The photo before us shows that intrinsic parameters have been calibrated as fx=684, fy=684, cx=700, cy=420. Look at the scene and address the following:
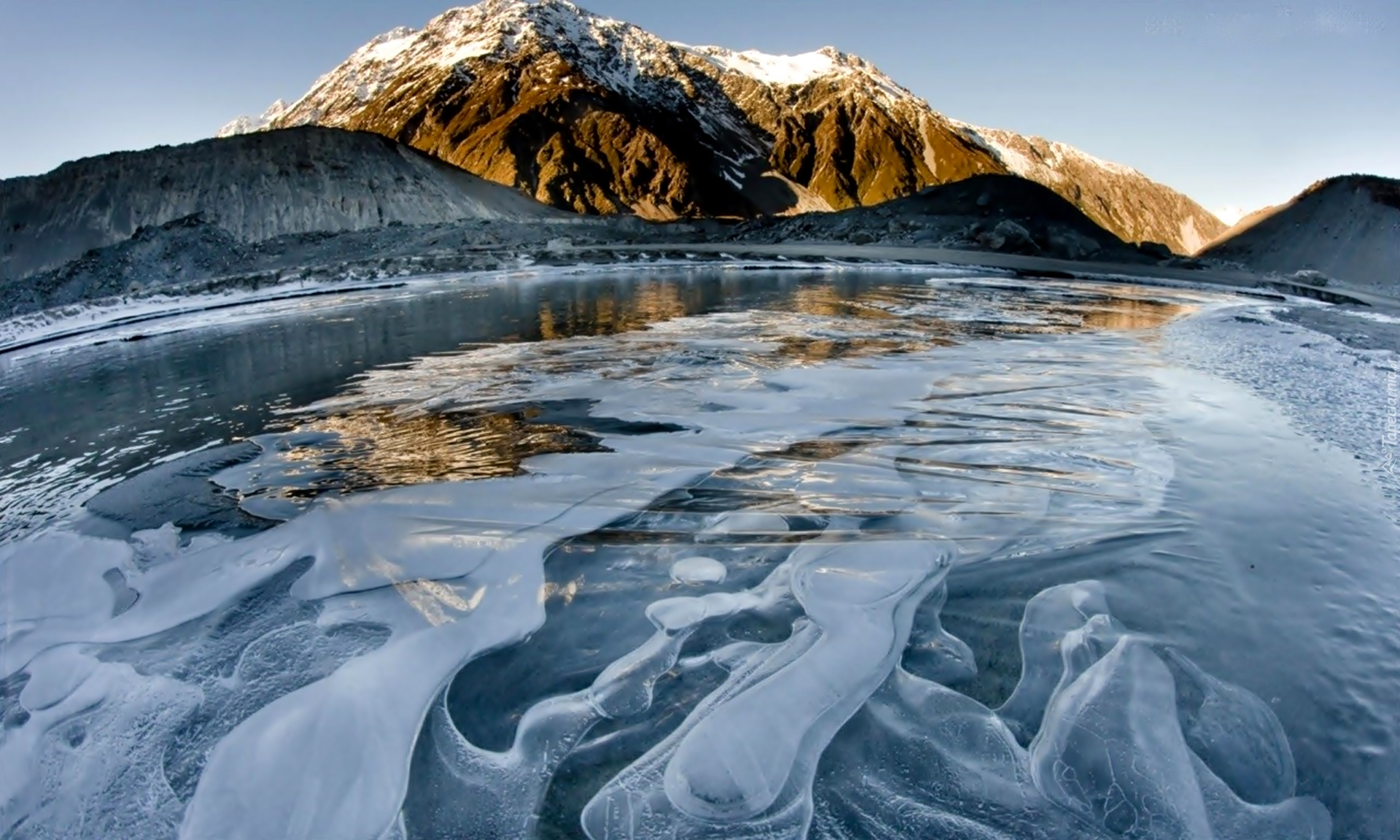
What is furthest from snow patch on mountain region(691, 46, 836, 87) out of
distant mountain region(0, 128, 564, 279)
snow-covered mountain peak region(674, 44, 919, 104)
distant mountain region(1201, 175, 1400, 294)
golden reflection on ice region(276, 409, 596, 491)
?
golden reflection on ice region(276, 409, 596, 491)

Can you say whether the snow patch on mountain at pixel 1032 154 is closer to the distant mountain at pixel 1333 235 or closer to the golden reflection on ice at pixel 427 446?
the distant mountain at pixel 1333 235

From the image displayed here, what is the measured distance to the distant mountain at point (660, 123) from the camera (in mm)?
102688

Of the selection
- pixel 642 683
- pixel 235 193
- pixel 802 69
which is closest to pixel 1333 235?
pixel 642 683

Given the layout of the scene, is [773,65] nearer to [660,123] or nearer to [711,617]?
[660,123]

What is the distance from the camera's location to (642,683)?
1.84 meters

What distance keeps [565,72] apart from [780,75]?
194 ft

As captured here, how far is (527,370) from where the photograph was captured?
555 cm

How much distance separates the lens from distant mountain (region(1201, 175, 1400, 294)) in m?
17.0

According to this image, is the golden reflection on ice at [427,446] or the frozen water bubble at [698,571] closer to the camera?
the frozen water bubble at [698,571]

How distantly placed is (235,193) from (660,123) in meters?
101

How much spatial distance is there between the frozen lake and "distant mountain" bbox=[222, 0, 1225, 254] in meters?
95.9

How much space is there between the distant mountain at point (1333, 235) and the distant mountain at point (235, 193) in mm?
28370

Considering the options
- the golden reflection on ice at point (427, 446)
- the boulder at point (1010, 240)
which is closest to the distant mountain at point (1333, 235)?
the boulder at point (1010, 240)

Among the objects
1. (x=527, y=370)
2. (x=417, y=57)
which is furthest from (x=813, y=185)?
(x=527, y=370)
